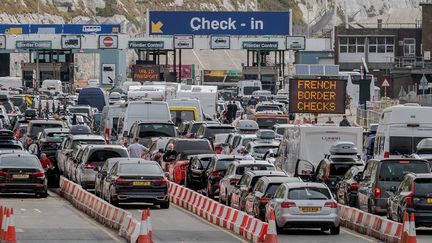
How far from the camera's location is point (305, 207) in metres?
31.3

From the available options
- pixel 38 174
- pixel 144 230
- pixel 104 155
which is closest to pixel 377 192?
pixel 38 174

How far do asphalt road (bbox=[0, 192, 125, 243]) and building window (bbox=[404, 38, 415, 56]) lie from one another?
81.4 metres

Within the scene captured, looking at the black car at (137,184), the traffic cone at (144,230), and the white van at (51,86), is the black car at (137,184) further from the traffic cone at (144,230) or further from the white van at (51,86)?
the white van at (51,86)

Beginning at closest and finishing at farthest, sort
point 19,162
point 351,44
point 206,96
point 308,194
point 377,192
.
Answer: point 308,194 → point 377,192 → point 19,162 → point 206,96 → point 351,44

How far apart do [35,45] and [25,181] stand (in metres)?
76.3

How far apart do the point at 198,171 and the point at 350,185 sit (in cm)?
739

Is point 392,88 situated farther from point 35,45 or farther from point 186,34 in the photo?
point 35,45

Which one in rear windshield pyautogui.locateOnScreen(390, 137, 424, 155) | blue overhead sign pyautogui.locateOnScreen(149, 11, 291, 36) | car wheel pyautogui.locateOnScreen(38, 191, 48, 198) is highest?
blue overhead sign pyautogui.locateOnScreen(149, 11, 291, 36)

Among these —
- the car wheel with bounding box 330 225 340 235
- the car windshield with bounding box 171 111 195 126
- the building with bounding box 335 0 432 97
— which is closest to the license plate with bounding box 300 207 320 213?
the car wheel with bounding box 330 225 340 235

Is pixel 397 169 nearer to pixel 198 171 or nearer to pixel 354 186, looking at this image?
pixel 354 186

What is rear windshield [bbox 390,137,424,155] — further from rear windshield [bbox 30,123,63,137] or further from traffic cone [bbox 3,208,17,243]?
traffic cone [bbox 3,208,17,243]

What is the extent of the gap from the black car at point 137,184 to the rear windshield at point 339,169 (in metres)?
4.51

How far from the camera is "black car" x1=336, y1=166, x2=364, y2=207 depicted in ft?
122

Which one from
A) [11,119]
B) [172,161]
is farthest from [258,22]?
[172,161]
